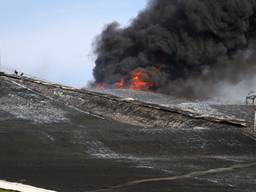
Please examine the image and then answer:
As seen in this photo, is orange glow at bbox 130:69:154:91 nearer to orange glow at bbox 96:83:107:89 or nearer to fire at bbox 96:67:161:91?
fire at bbox 96:67:161:91

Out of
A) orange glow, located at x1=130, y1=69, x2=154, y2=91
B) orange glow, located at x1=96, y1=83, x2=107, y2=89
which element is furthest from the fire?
orange glow, located at x1=96, y1=83, x2=107, y2=89

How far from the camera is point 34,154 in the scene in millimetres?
16797

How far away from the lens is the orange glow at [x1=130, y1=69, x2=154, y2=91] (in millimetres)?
42597

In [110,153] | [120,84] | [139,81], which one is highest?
[139,81]

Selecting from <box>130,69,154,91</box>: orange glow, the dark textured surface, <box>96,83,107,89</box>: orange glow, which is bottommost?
the dark textured surface

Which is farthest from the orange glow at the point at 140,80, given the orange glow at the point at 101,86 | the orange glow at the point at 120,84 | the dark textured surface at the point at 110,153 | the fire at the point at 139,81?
the dark textured surface at the point at 110,153

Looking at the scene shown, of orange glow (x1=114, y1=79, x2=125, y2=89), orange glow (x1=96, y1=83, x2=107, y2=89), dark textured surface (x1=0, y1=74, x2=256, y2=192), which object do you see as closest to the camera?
dark textured surface (x1=0, y1=74, x2=256, y2=192)

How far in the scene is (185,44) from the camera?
45.4m

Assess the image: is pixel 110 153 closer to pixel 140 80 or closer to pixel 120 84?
pixel 140 80

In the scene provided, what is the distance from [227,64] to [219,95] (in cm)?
299

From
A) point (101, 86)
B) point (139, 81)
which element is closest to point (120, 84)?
point (139, 81)

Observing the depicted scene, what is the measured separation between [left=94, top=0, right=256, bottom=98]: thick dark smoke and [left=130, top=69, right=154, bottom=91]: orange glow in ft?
1.86

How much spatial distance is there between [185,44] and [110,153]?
28.6 m

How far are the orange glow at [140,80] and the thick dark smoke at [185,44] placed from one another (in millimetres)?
568
